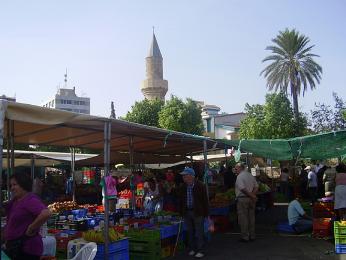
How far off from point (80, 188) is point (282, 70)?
20.4 metres

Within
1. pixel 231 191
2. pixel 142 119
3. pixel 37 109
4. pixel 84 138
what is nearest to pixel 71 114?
pixel 37 109

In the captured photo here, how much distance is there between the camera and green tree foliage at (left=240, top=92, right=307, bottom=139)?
29469 mm

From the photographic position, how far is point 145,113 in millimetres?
38625

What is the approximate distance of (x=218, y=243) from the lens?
934cm

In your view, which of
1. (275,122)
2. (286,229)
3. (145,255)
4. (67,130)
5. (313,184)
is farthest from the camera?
(275,122)

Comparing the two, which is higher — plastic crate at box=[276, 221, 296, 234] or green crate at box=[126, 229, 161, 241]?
green crate at box=[126, 229, 161, 241]

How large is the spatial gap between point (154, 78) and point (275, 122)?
123ft

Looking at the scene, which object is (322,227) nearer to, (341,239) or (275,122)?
(341,239)

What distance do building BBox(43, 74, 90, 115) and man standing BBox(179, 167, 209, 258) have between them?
11975 centimetres

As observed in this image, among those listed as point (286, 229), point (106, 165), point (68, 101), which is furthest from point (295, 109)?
point (68, 101)

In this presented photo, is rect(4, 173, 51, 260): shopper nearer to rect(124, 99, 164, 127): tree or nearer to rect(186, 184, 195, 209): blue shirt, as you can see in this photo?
rect(186, 184, 195, 209): blue shirt

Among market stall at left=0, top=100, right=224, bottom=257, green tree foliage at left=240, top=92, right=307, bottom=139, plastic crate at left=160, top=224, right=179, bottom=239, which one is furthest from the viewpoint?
green tree foliage at left=240, top=92, right=307, bottom=139

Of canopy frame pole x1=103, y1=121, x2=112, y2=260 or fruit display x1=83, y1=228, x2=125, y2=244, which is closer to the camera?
canopy frame pole x1=103, y1=121, x2=112, y2=260

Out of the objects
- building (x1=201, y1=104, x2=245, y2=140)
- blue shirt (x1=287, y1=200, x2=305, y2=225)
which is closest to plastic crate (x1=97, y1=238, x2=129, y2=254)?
blue shirt (x1=287, y1=200, x2=305, y2=225)
